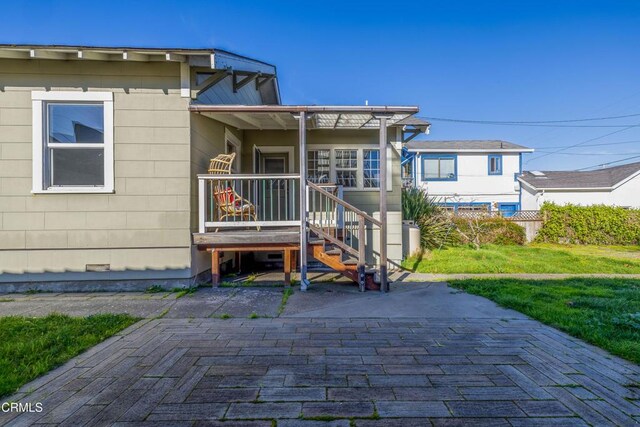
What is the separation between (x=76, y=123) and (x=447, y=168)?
1823 centimetres

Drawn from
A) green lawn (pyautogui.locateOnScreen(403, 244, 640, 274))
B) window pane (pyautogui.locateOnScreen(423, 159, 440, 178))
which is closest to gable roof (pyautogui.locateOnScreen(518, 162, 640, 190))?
window pane (pyautogui.locateOnScreen(423, 159, 440, 178))

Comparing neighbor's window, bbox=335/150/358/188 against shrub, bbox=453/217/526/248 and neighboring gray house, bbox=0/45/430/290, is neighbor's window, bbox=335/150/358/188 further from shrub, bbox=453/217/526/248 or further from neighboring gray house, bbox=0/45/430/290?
shrub, bbox=453/217/526/248

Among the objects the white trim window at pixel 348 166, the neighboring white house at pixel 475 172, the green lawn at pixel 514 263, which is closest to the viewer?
the green lawn at pixel 514 263

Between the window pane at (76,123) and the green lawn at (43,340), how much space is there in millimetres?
2985

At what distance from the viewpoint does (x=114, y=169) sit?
5578 mm

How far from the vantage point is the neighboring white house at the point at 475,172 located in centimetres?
1927

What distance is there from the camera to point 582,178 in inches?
812

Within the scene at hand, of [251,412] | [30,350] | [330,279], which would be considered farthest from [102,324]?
[330,279]

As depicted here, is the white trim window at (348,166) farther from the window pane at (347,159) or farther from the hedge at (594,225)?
the hedge at (594,225)

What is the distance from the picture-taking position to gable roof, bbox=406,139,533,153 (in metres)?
19.1

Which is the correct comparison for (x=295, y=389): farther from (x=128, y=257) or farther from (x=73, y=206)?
(x=73, y=206)

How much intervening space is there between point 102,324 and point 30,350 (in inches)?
31.9
